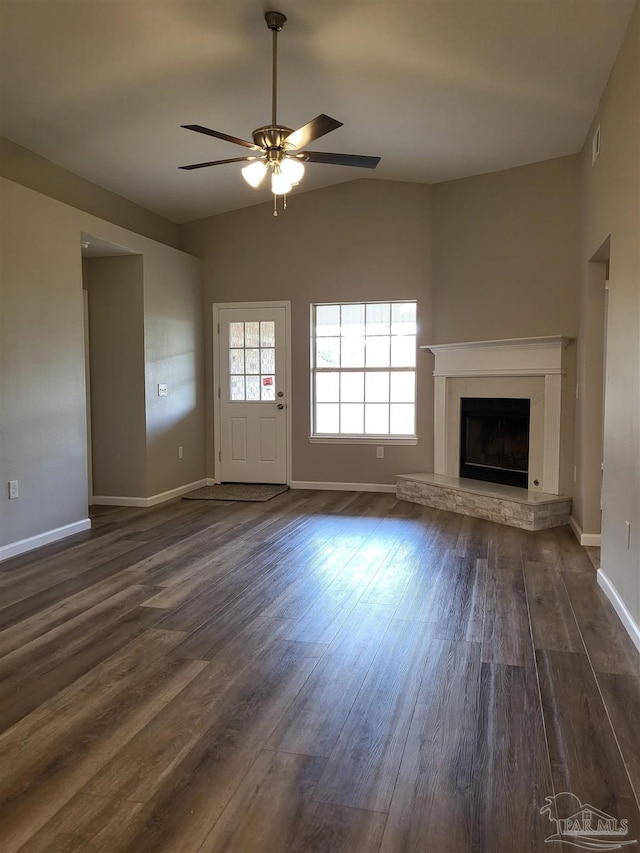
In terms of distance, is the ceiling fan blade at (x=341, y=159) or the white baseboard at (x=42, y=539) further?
the white baseboard at (x=42, y=539)

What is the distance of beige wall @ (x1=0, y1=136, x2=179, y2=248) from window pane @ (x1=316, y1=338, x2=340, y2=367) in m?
2.08

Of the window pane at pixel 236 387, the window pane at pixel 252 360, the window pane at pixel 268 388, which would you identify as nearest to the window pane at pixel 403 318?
the window pane at pixel 268 388

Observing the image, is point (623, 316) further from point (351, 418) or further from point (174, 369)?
point (174, 369)

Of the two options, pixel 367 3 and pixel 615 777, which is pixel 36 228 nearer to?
pixel 367 3

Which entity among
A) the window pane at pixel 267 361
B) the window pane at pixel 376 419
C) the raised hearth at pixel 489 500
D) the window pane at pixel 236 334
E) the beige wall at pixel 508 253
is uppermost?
the beige wall at pixel 508 253

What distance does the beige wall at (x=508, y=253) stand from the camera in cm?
549

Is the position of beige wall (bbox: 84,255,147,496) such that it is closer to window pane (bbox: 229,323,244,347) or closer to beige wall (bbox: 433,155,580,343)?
window pane (bbox: 229,323,244,347)

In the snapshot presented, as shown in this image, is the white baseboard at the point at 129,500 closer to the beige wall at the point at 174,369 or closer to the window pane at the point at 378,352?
the beige wall at the point at 174,369

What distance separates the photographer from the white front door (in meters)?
7.10

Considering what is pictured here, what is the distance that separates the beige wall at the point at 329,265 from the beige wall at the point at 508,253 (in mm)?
280

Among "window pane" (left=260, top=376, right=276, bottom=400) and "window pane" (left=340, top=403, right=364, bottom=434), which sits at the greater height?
"window pane" (left=260, top=376, right=276, bottom=400)

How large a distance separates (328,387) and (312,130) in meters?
3.89

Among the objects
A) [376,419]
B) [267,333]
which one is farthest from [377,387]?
[267,333]

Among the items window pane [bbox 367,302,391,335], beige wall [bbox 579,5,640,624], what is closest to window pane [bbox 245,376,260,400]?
window pane [bbox 367,302,391,335]
